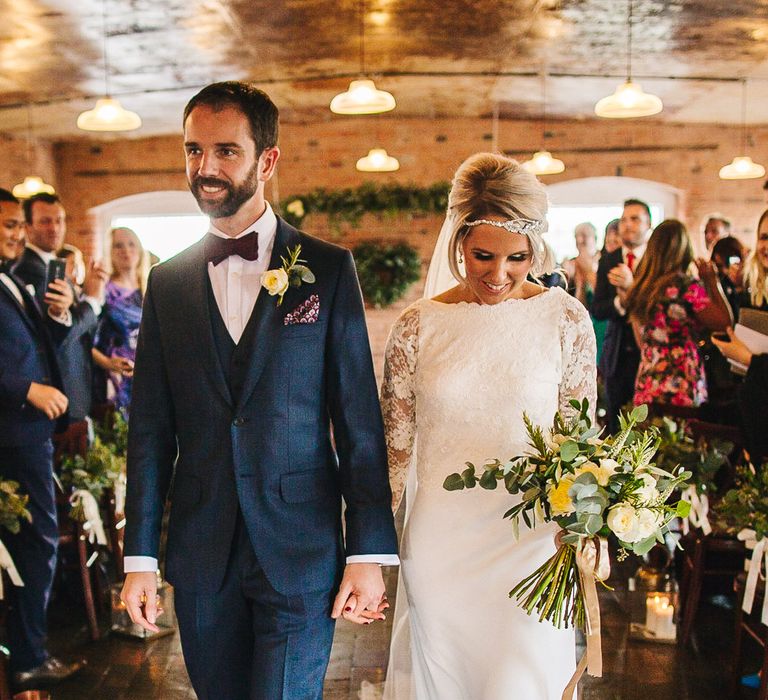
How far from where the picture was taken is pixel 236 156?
2.11 meters

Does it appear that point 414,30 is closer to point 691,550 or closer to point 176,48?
point 176,48

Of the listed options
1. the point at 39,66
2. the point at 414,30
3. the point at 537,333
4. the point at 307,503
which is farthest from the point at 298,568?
the point at 39,66

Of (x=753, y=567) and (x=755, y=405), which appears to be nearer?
(x=753, y=567)

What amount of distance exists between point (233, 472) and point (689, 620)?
2783 millimetres

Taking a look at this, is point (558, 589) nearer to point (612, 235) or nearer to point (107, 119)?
point (107, 119)

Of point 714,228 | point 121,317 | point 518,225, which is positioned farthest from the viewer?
point 714,228

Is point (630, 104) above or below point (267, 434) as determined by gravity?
above

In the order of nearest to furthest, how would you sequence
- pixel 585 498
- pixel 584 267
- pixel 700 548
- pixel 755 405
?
pixel 585 498
pixel 755 405
pixel 700 548
pixel 584 267

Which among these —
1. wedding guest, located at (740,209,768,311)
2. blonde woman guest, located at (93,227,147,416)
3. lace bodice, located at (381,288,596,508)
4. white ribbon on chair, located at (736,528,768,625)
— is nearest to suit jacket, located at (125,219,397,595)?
lace bodice, located at (381,288,596,508)

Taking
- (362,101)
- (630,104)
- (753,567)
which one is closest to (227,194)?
(753,567)

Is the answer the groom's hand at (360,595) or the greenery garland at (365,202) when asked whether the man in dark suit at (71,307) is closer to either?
the groom's hand at (360,595)

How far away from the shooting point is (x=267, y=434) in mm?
2090

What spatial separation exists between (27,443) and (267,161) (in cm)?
195

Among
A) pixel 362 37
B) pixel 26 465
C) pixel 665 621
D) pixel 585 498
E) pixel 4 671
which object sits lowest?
pixel 665 621
